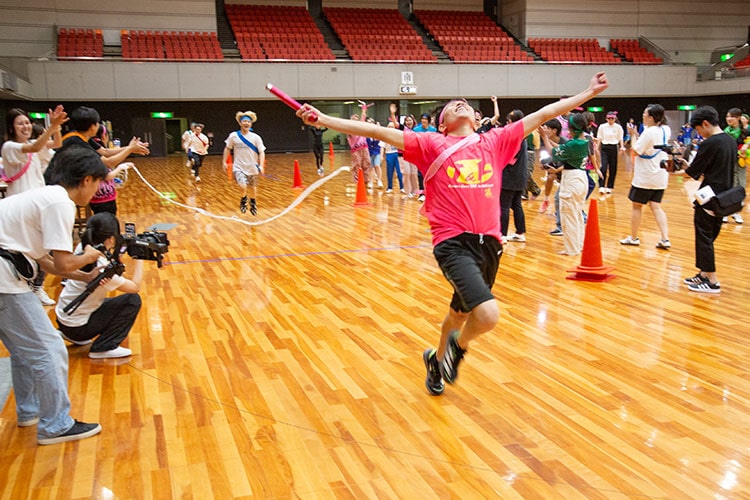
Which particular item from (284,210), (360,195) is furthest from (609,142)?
(284,210)

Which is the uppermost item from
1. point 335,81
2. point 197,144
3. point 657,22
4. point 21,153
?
point 657,22

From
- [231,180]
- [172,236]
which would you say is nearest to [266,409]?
[172,236]

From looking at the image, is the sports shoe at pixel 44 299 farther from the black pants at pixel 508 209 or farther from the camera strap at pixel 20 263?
the black pants at pixel 508 209

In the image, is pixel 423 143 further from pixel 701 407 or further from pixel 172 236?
pixel 172 236

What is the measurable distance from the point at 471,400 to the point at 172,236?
7.40m

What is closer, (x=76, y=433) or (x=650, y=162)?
(x=76, y=433)

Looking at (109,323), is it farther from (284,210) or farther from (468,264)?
(284,210)

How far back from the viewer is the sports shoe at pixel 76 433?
3.52m

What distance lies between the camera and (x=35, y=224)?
3193 mm

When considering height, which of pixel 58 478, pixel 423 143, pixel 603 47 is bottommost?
pixel 58 478

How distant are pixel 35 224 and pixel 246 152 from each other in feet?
29.4

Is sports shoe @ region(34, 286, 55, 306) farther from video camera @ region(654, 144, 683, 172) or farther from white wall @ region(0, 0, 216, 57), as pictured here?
white wall @ region(0, 0, 216, 57)

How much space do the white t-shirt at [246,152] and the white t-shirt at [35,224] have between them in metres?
8.72

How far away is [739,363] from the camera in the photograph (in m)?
4.43
